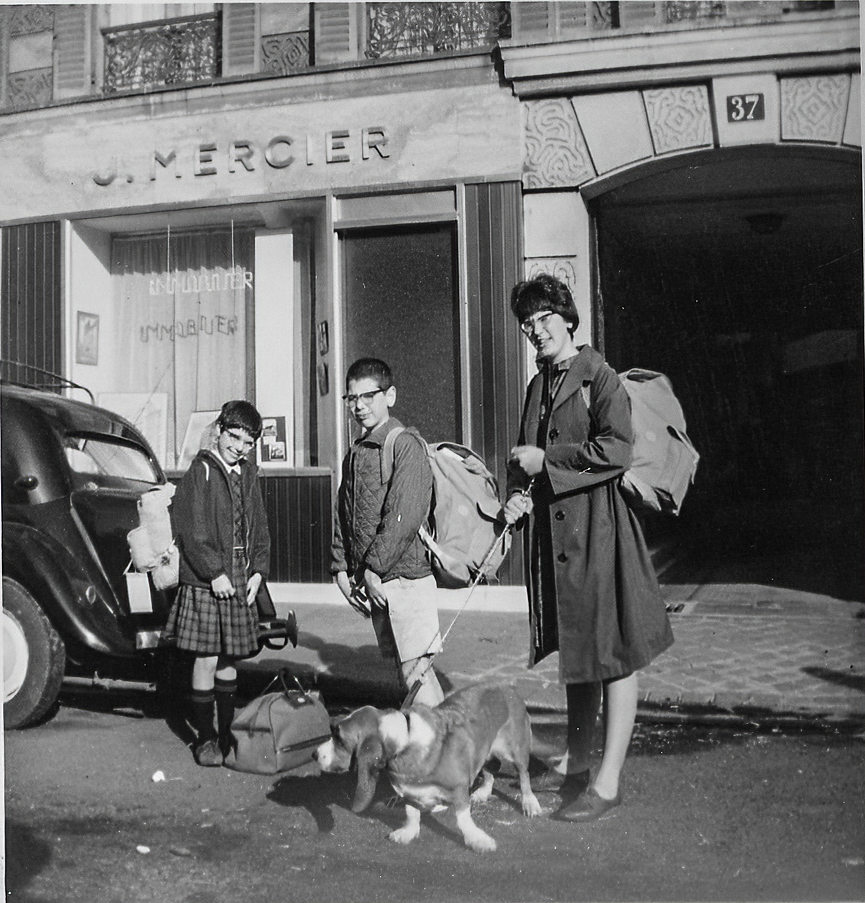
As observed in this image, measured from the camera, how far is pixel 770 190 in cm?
473

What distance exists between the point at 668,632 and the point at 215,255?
3298mm

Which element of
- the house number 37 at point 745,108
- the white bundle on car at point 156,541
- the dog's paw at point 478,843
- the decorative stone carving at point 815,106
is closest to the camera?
the dog's paw at point 478,843

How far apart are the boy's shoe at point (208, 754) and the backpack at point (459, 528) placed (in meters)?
1.35

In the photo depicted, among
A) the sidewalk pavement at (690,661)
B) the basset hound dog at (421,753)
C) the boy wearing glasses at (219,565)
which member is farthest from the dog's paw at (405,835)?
the boy wearing glasses at (219,565)

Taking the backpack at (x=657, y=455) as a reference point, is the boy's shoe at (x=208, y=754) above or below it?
below

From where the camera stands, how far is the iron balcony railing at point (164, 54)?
4.99 meters

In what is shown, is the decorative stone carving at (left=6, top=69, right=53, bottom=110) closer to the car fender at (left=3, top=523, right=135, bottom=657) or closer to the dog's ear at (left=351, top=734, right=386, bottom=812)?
the car fender at (left=3, top=523, right=135, bottom=657)

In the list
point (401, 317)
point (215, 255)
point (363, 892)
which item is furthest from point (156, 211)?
point (363, 892)

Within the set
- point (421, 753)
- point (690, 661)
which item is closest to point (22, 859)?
point (421, 753)

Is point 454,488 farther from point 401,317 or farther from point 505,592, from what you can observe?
point 401,317

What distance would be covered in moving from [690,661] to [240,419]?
289 cm

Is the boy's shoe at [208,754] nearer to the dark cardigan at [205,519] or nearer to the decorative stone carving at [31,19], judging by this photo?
the dark cardigan at [205,519]

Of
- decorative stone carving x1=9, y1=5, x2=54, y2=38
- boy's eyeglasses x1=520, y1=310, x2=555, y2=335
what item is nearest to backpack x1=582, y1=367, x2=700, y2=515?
boy's eyeglasses x1=520, y1=310, x2=555, y2=335

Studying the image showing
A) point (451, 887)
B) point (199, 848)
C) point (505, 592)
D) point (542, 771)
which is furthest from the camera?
point (505, 592)
